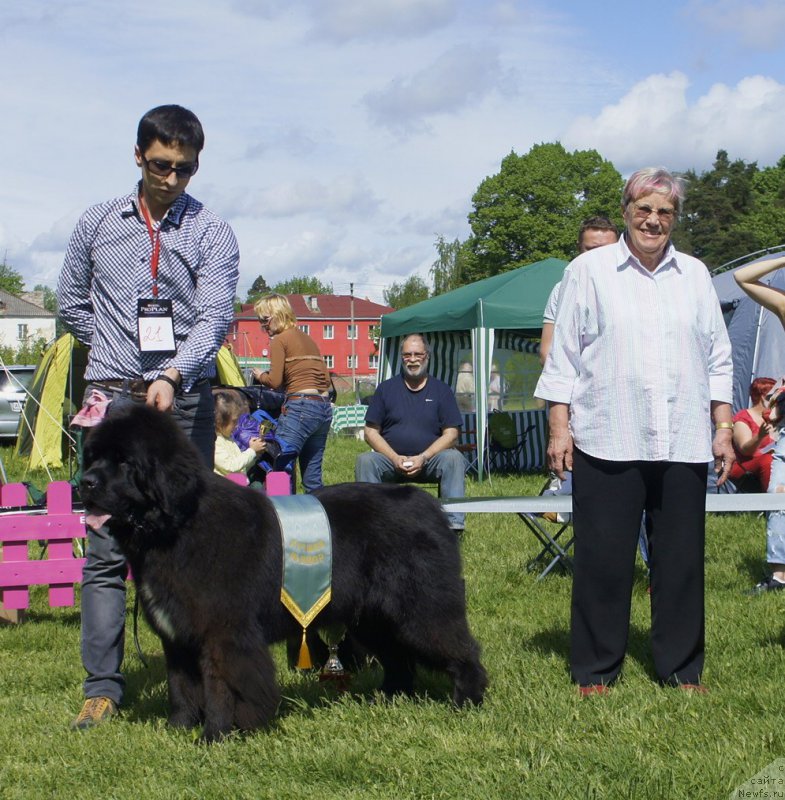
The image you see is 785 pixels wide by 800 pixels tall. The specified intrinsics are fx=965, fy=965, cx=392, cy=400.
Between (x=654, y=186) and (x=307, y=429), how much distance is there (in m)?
5.08

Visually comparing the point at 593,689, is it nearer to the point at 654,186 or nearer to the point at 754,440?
the point at 654,186

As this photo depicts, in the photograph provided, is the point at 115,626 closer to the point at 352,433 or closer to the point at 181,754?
the point at 181,754

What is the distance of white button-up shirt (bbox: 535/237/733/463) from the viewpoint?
12.5 feet

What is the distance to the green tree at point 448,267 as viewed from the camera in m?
53.6

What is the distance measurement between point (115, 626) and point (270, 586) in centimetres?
79

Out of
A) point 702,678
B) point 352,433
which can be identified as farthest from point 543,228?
point 702,678

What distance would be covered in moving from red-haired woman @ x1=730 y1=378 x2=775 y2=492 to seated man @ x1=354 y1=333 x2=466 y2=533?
2309 millimetres

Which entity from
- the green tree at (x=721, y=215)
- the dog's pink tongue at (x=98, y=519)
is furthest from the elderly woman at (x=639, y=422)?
the green tree at (x=721, y=215)

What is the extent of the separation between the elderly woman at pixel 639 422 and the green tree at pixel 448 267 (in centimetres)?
4953

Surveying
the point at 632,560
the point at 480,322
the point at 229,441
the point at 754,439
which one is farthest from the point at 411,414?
the point at 480,322

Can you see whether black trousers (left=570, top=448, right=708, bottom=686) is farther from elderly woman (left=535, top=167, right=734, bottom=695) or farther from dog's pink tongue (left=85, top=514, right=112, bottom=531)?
dog's pink tongue (left=85, top=514, right=112, bottom=531)

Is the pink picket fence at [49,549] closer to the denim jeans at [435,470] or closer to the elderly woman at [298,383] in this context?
the denim jeans at [435,470]

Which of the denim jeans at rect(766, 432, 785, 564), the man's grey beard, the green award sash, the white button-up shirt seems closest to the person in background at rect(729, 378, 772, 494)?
the denim jeans at rect(766, 432, 785, 564)

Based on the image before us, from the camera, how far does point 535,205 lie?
169 feet
